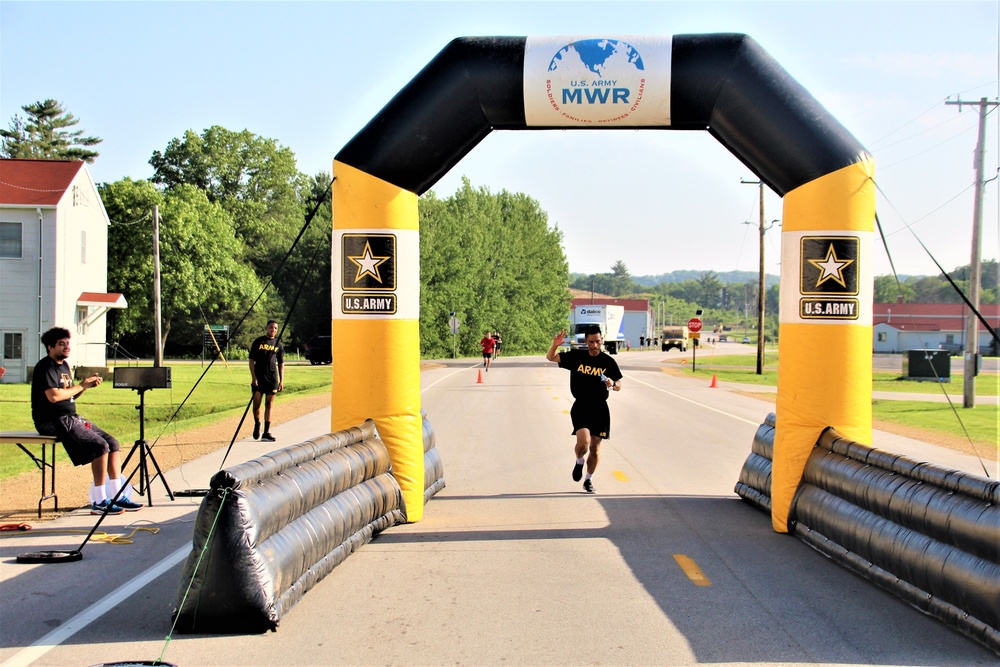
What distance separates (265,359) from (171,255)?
4724 centimetres

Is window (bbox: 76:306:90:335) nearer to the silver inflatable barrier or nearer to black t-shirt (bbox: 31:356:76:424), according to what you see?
black t-shirt (bbox: 31:356:76:424)

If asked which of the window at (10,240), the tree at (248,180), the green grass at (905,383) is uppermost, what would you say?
the tree at (248,180)

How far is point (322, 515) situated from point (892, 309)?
4457 inches

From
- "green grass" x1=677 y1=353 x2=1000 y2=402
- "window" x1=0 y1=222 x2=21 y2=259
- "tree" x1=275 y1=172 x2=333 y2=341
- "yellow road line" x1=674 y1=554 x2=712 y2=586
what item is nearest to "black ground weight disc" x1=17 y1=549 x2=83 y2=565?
"yellow road line" x1=674 y1=554 x2=712 y2=586

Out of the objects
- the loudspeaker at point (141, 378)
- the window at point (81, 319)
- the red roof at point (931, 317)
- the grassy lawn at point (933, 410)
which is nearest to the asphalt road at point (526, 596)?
the loudspeaker at point (141, 378)

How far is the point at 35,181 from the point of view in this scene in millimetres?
37938

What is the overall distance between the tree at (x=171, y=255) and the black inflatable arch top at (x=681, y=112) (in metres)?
50.2

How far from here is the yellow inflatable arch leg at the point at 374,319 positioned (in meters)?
9.39

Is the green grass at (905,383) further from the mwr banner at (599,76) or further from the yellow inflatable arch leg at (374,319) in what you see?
the yellow inflatable arch leg at (374,319)

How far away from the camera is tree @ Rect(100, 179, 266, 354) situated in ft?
188

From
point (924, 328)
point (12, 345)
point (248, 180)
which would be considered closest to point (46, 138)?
point (248, 180)

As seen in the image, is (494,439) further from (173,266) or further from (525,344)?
(525,344)

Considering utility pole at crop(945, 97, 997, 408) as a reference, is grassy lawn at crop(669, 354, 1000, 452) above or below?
below

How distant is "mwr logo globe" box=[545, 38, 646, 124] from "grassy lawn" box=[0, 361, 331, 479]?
9.39 m
